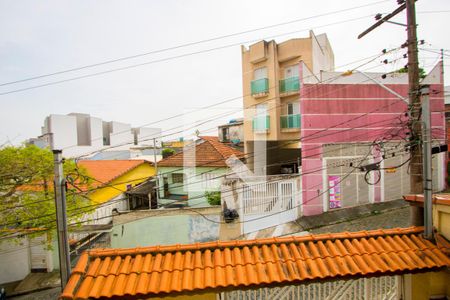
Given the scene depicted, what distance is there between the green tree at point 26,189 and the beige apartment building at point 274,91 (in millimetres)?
11924

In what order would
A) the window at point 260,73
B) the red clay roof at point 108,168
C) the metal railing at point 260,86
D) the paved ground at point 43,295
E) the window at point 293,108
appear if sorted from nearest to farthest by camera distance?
the paved ground at point 43,295
the window at point 293,108
the metal railing at point 260,86
the window at point 260,73
the red clay roof at point 108,168

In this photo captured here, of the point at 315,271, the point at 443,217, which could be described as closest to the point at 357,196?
the point at 443,217

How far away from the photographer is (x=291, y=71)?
1691 cm

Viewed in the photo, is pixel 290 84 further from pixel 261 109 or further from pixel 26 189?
pixel 26 189

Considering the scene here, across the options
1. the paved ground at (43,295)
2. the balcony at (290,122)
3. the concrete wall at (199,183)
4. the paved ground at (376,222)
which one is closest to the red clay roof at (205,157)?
the concrete wall at (199,183)

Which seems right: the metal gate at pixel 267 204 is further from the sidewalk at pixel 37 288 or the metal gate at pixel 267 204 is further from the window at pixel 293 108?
the sidewalk at pixel 37 288

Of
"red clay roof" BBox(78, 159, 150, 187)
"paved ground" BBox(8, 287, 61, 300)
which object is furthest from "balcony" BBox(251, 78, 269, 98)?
"paved ground" BBox(8, 287, 61, 300)

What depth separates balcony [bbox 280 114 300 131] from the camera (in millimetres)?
15873

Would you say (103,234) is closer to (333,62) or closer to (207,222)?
(207,222)

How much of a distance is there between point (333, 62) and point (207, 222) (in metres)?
18.3

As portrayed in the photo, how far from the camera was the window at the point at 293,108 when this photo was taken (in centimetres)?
1655

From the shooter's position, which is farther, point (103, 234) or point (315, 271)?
point (103, 234)

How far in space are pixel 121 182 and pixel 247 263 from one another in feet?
58.0

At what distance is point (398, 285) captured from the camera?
3.79 m
